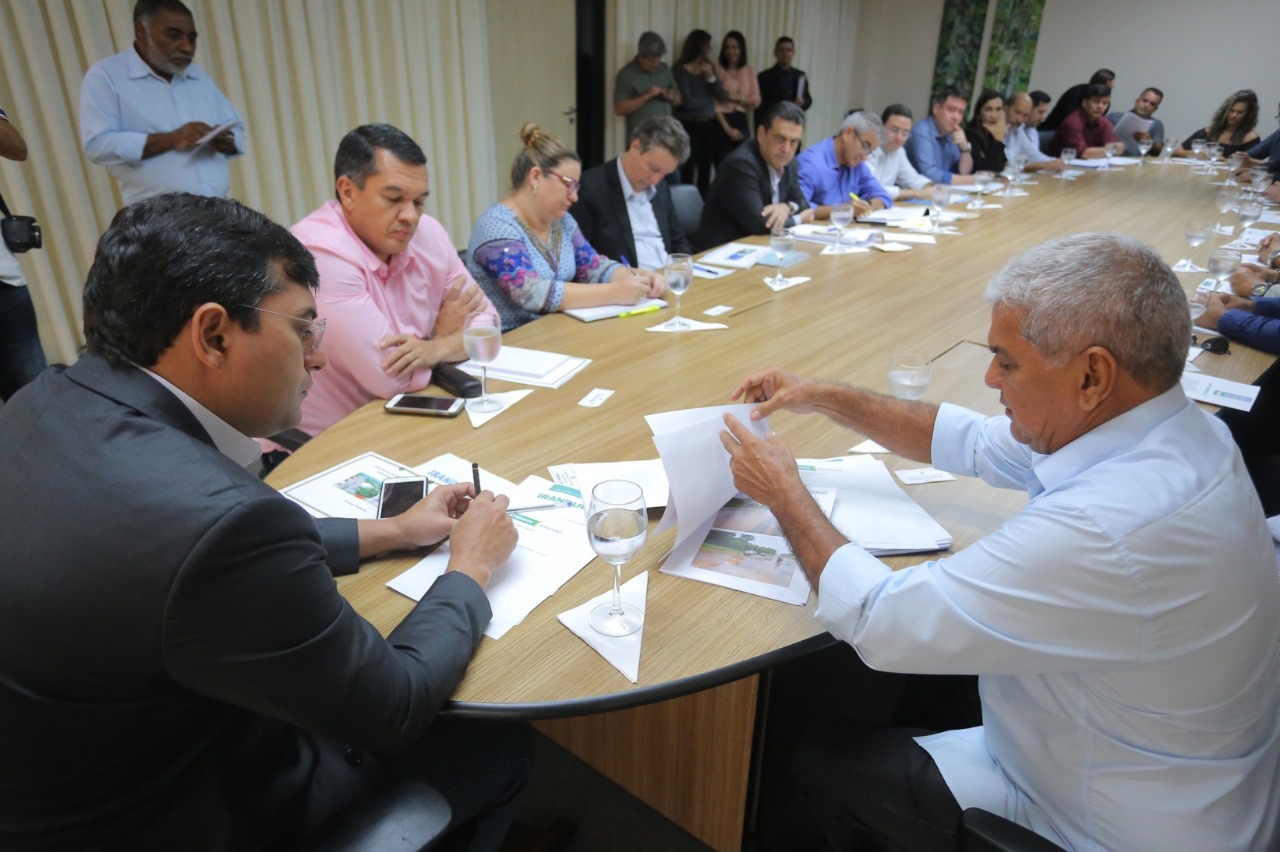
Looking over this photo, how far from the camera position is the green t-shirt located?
6.41 m

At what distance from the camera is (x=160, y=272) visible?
931mm

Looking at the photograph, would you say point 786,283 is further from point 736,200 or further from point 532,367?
point 532,367

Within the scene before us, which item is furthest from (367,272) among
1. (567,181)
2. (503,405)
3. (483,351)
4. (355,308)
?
(567,181)

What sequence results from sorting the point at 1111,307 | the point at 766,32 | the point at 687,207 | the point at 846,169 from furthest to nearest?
the point at 766,32, the point at 846,169, the point at 687,207, the point at 1111,307

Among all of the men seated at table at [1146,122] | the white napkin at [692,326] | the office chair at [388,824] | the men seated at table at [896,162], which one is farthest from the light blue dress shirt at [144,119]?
the men seated at table at [1146,122]

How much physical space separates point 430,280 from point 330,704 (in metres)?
1.77

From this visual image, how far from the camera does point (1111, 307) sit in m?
1.06

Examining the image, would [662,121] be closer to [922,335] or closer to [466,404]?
[922,335]

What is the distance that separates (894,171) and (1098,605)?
5.27 meters

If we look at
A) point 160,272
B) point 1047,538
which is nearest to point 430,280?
point 160,272

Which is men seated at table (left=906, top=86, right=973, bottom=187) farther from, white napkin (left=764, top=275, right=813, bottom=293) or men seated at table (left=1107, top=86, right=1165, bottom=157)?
men seated at table (left=1107, top=86, right=1165, bottom=157)

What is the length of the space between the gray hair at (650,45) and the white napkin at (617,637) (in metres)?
6.06

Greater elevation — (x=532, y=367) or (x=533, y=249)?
(x=533, y=249)

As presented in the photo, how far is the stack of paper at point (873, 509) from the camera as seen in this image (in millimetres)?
1378
